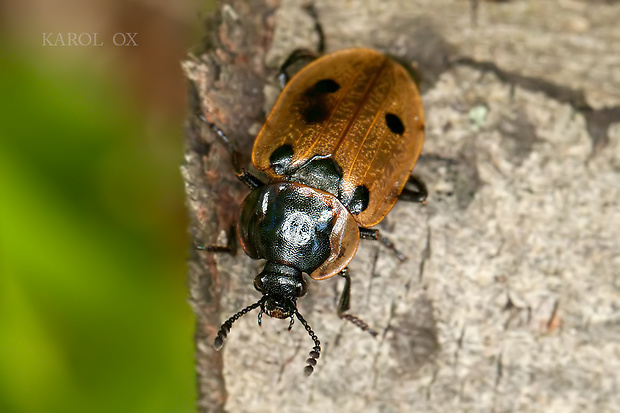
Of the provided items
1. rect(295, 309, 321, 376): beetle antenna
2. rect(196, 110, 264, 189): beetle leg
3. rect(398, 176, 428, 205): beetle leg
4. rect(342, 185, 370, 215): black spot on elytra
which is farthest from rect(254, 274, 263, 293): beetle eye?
rect(398, 176, 428, 205): beetle leg

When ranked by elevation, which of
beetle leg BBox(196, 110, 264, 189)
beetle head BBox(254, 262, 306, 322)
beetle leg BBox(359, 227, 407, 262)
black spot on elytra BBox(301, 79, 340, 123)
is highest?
black spot on elytra BBox(301, 79, 340, 123)

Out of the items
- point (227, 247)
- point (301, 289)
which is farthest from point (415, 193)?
point (227, 247)

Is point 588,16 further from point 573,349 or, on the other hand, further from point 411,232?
point 573,349

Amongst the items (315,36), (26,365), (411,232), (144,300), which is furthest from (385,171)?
(26,365)

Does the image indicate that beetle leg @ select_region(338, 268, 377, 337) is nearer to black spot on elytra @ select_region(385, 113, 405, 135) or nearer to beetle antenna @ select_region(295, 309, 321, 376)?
beetle antenna @ select_region(295, 309, 321, 376)

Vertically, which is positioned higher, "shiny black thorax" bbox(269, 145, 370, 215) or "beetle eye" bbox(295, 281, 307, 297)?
"shiny black thorax" bbox(269, 145, 370, 215)

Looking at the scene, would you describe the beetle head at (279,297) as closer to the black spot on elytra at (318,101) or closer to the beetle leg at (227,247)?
the beetle leg at (227,247)

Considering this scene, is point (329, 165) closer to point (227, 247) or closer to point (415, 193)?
point (415, 193)
